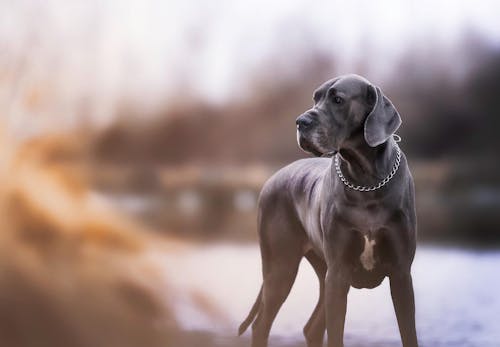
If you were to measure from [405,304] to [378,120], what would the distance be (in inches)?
17.7

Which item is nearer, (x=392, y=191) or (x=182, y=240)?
(x=392, y=191)

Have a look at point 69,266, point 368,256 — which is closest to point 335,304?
point 368,256

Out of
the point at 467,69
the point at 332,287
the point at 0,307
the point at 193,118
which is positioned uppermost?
the point at 467,69

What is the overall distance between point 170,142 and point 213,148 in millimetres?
159

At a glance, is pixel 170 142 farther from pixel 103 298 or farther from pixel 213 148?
pixel 103 298

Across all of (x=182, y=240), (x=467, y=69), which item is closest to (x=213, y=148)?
(x=182, y=240)

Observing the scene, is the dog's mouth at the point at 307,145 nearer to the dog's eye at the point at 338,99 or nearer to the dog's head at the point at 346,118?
the dog's head at the point at 346,118

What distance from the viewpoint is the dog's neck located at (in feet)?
6.07

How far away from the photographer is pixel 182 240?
2.96m

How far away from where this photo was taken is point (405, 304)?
6.26 feet

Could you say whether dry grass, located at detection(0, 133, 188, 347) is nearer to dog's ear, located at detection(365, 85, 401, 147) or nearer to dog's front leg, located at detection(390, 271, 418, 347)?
dog's front leg, located at detection(390, 271, 418, 347)

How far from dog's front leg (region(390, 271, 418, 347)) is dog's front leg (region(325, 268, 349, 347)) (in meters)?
0.11

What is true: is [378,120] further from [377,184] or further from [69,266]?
[69,266]

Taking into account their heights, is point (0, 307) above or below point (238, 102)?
below
